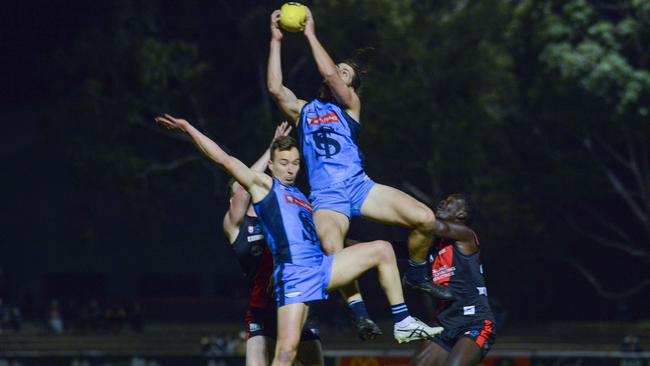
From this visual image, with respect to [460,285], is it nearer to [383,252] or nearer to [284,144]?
[383,252]

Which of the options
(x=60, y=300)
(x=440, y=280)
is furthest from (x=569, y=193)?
(x=440, y=280)

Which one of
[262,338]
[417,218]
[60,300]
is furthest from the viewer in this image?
[60,300]

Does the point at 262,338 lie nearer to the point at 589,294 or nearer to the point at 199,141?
the point at 199,141

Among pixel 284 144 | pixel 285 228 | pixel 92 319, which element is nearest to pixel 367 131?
pixel 92 319

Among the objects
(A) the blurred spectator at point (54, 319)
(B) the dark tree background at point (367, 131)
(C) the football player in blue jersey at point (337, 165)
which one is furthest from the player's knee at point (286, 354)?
(A) the blurred spectator at point (54, 319)

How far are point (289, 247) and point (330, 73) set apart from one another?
188 cm

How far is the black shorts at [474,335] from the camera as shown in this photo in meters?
13.6

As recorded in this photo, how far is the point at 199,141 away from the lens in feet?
36.9

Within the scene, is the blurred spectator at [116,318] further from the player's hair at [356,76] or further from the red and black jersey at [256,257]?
the player's hair at [356,76]

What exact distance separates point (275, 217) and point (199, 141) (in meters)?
1.02

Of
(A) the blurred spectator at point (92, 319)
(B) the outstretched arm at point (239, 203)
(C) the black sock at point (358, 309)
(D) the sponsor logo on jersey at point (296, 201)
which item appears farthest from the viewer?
(A) the blurred spectator at point (92, 319)

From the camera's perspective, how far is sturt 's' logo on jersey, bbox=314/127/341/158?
12.2m

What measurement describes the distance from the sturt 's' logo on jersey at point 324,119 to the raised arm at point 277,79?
0.91ft

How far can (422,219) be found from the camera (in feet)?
39.5
